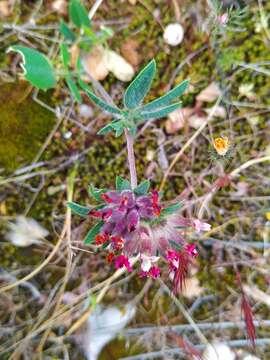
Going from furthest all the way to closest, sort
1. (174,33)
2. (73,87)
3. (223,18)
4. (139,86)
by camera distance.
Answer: (174,33) < (223,18) < (73,87) < (139,86)

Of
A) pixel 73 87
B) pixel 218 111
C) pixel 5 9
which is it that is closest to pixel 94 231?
pixel 73 87

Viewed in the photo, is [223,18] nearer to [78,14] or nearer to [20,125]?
[78,14]

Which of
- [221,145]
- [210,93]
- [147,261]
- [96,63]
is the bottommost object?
[147,261]

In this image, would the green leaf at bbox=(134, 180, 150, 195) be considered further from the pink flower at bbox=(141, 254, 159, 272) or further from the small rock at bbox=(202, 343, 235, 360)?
the small rock at bbox=(202, 343, 235, 360)

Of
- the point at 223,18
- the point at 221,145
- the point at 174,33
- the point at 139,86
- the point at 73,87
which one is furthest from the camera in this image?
the point at 174,33

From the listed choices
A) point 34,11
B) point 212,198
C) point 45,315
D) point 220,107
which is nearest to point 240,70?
point 220,107

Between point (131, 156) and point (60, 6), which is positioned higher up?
point (60, 6)

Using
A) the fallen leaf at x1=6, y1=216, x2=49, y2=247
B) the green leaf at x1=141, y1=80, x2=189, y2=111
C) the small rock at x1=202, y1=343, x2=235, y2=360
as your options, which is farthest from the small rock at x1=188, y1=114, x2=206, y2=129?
the small rock at x1=202, y1=343, x2=235, y2=360

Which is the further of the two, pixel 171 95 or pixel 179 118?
pixel 179 118
